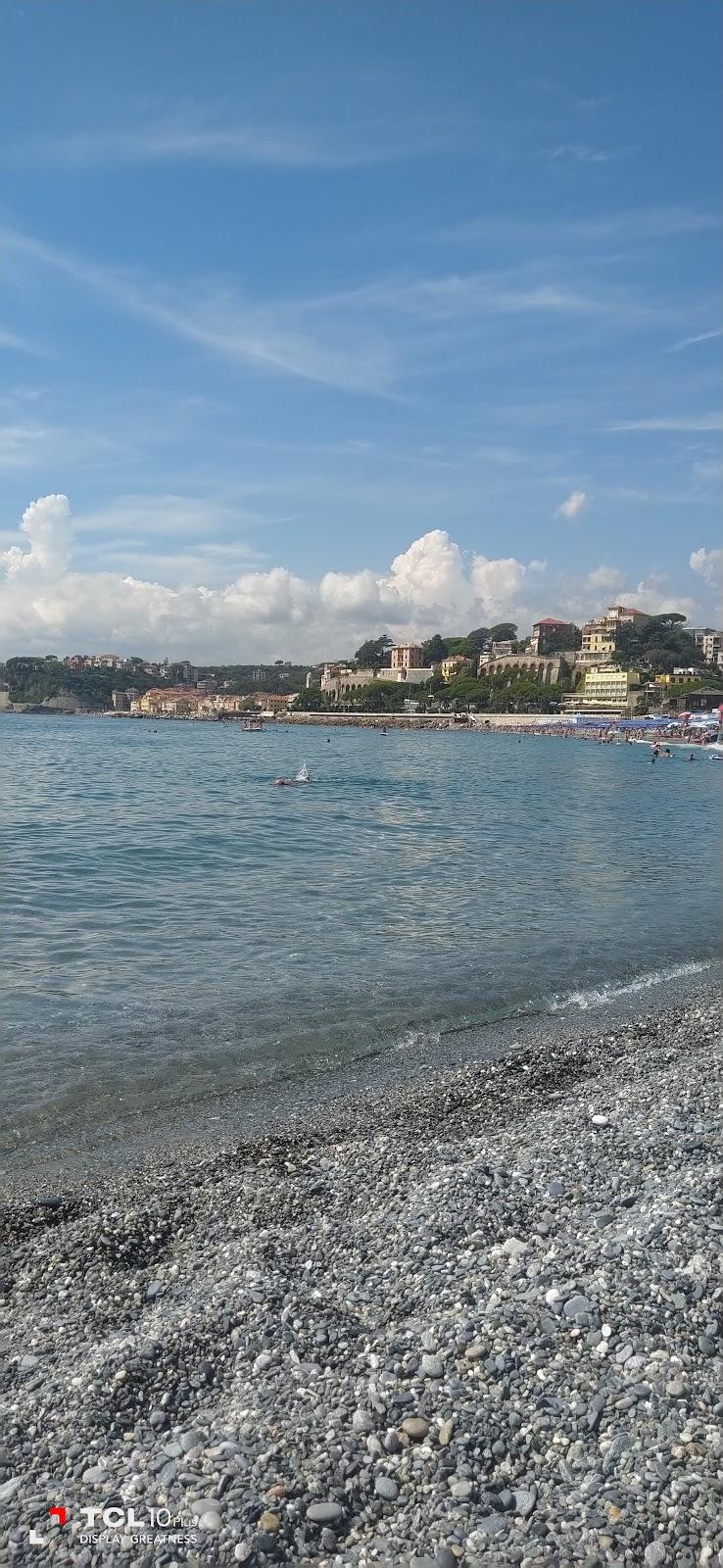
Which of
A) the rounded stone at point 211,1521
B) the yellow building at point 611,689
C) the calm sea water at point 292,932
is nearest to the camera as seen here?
the rounded stone at point 211,1521

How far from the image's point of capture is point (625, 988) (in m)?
13.2

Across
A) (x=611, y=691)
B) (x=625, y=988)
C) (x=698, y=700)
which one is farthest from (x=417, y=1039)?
(x=611, y=691)

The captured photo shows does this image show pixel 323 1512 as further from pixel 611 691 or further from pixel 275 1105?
pixel 611 691

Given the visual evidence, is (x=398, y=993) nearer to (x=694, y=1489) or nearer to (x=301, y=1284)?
(x=301, y=1284)

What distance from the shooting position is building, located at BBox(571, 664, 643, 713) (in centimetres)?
18400

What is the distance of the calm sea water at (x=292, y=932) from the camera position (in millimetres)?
10070

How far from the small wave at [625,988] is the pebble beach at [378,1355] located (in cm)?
470

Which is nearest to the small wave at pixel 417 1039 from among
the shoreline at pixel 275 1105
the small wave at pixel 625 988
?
the shoreline at pixel 275 1105

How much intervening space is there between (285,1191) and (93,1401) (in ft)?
7.91

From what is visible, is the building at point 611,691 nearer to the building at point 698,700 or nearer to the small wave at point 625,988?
the building at point 698,700

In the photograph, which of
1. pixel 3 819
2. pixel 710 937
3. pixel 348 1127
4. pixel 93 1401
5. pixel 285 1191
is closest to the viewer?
pixel 93 1401

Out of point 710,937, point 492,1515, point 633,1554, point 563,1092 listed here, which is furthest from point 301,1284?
point 710,937

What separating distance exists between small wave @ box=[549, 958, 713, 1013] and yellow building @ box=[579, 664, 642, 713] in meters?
173

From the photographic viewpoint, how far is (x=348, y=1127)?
8.16 metres
